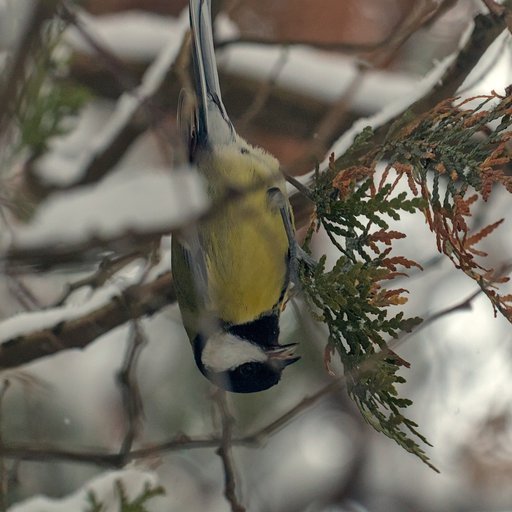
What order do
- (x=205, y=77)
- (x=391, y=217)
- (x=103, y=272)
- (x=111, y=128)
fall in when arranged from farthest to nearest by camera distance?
(x=111, y=128) < (x=103, y=272) < (x=205, y=77) < (x=391, y=217)

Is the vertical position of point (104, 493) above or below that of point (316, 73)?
below

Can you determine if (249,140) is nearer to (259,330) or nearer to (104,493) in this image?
(259,330)

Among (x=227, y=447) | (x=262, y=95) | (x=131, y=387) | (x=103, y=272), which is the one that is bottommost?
(x=131, y=387)

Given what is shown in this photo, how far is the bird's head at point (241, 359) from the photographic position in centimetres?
57

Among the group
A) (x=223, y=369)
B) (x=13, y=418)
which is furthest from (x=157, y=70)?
(x=13, y=418)

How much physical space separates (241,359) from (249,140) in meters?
0.19

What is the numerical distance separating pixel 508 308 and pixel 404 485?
96 centimetres

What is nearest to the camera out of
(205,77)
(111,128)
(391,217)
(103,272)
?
(391,217)

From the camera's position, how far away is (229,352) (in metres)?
0.57

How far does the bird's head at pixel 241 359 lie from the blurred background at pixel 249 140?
1.4 inches

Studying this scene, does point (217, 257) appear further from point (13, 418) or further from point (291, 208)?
point (13, 418)

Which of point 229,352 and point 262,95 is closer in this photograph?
point 229,352

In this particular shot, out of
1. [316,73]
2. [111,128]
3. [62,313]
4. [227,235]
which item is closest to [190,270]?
[227,235]

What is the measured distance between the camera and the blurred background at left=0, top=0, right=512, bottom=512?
2.20 feet
